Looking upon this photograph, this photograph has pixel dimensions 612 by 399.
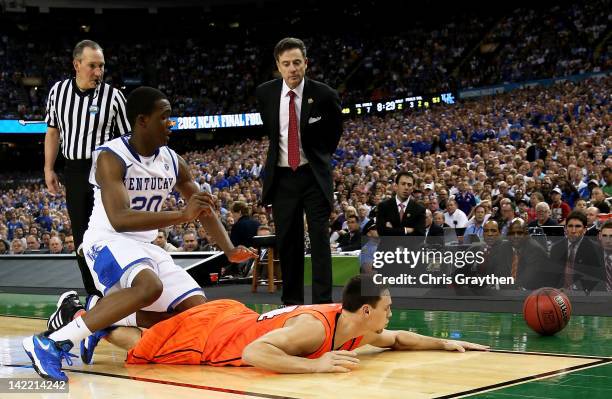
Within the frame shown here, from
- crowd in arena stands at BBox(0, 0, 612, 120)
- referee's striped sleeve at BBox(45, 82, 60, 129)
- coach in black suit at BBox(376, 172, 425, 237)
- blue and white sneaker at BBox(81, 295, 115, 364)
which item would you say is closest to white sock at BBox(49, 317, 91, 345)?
blue and white sneaker at BBox(81, 295, 115, 364)

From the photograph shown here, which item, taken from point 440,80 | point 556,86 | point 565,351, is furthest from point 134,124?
point 440,80

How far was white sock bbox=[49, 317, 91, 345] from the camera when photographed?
4.45 m

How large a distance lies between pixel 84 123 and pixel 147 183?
1390 millimetres

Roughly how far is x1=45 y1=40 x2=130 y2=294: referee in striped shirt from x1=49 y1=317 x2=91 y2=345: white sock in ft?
5.09

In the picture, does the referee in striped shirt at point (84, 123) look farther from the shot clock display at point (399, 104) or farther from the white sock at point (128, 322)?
the shot clock display at point (399, 104)

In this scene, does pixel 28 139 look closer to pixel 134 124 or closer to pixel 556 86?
pixel 556 86

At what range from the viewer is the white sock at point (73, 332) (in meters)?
4.45

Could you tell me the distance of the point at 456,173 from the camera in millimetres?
14883

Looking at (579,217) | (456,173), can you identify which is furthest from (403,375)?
(456,173)

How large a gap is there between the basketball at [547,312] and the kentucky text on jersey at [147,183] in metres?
2.61

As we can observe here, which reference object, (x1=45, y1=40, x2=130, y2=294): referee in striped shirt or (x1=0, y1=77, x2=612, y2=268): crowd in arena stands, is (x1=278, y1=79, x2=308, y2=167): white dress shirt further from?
(x1=0, y1=77, x2=612, y2=268): crowd in arena stands

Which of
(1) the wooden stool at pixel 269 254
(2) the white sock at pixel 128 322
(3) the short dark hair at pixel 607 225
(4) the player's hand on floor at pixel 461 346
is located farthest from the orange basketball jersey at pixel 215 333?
(1) the wooden stool at pixel 269 254

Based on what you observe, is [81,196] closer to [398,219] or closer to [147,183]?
[147,183]

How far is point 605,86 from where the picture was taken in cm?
2123
